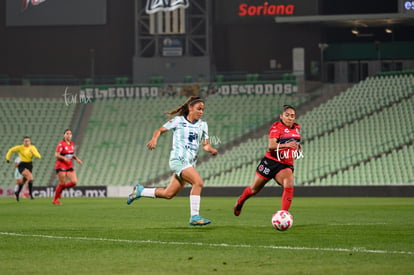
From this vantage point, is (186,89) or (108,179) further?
(186,89)

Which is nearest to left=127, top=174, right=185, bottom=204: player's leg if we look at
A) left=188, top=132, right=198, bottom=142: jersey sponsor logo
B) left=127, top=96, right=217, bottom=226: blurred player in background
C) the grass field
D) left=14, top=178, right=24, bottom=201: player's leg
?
left=127, top=96, right=217, bottom=226: blurred player in background

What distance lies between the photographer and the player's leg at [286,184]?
17.8 meters

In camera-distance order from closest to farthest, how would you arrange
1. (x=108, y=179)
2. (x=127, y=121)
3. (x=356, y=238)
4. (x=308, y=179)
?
(x=356, y=238), (x=308, y=179), (x=108, y=179), (x=127, y=121)

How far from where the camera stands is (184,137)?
18.1 metres

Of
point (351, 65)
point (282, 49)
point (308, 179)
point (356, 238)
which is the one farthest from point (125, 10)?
point (356, 238)

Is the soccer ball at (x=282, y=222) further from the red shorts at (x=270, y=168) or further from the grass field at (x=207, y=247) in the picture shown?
the red shorts at (x=270, y=168)

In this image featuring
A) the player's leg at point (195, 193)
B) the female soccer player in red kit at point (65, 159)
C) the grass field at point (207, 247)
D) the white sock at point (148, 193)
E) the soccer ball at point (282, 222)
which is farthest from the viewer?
the female soccer player in red kit at point (65, 159)

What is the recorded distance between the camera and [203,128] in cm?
1838

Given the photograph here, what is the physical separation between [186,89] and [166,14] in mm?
4310

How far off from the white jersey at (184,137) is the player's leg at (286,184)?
1.62 meters

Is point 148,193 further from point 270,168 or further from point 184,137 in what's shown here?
point 270,168

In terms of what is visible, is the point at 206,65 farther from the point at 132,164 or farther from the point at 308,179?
the point at 308,179

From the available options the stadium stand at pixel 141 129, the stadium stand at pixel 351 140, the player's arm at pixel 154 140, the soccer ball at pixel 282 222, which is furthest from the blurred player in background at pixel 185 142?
the stadium stand at pixel 141 129

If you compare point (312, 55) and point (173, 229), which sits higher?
point (312, 55)
